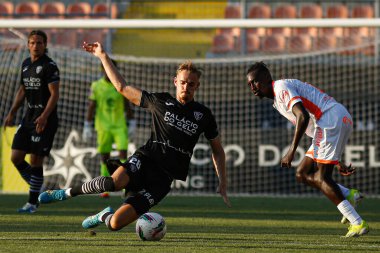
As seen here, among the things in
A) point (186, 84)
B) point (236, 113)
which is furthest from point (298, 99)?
point (236, 113)

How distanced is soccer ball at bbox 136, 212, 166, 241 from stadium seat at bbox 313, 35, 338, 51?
46.6 feet

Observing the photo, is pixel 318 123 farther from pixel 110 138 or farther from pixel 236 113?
pixel 236 113

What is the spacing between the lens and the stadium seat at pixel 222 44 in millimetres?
21281

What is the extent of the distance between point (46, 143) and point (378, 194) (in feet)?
23.7

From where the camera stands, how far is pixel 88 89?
16938mm

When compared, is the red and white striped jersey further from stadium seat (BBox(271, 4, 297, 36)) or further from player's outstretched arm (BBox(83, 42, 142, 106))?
stadium seat (BBox(271, 4, 297, 36))

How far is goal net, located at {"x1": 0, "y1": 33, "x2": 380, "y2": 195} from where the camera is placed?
1546 centimetres

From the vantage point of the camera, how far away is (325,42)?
2147cm

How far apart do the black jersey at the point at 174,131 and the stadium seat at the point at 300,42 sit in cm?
1352

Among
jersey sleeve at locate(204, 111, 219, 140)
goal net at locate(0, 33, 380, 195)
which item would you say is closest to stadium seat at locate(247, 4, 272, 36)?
goal net at locate(0, 33, 380, 195)

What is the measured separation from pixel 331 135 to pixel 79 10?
47.4ft

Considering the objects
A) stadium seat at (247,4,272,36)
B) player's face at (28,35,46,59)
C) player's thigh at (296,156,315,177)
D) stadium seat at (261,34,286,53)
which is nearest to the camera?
player's thigh at (296,156,315,177)

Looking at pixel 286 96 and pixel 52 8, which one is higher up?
pixel 52 8

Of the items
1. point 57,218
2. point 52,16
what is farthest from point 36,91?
point 52,16
